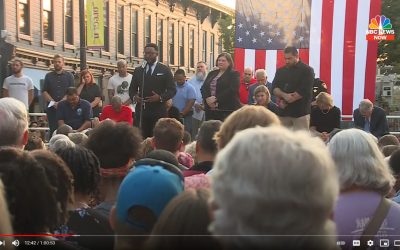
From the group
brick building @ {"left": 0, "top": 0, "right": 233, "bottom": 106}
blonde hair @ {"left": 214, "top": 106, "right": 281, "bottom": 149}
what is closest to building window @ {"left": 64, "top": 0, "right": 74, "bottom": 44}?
brick building @ {"left": 0, "top": 0, "right": 233, "bottom": 106}

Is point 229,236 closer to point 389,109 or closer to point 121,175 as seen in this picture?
point 121,175

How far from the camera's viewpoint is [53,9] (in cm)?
2453

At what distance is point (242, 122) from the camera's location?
127 inches

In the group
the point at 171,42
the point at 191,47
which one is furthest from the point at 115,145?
the point at 191,47

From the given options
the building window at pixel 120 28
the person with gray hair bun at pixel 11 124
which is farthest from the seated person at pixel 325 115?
the building window at pixel 120 28

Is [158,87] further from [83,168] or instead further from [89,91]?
[83,168]

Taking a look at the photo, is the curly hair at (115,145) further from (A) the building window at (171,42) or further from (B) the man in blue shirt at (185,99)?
(A) the building window at (171,42)

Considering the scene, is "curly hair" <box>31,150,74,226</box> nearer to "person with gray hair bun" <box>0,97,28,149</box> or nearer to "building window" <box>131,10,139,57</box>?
"person with gray hair bun" <box>0,97,28,149</box>

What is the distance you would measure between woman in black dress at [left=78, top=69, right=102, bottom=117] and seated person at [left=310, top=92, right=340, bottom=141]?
406 centimetres

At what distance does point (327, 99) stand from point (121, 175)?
6265 millimetres

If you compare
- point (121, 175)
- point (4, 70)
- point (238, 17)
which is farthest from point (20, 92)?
point (121, 175)

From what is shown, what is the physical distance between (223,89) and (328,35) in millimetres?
2563

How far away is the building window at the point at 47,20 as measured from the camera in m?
24.2

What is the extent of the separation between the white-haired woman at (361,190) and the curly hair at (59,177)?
126 centimetres
